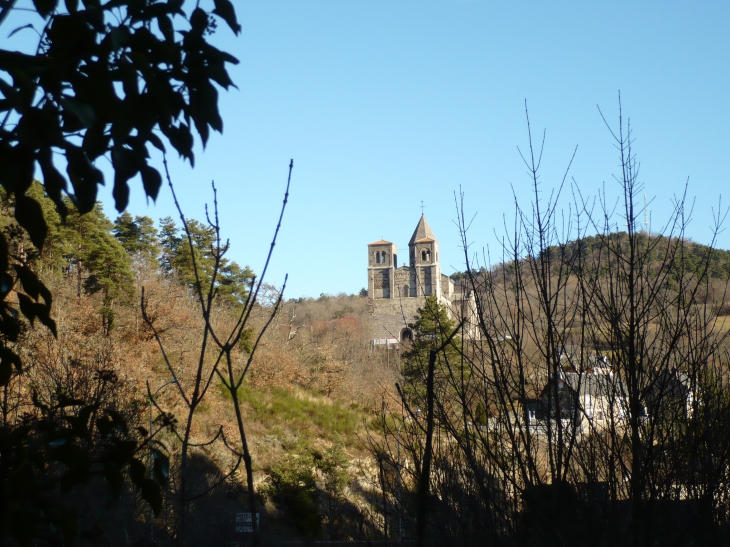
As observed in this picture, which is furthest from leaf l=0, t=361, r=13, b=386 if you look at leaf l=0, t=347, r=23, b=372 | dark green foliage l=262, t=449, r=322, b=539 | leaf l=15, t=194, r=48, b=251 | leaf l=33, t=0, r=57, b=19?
dark green foliage l=262, t=449, r=322, b=539

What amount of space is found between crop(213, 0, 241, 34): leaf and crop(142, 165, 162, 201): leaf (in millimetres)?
384

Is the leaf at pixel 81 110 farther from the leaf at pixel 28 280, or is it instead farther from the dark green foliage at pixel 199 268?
the dark green foliage at pixel 199 268

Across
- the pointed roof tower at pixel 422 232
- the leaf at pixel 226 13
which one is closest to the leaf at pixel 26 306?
the leaf at pixel 226 13

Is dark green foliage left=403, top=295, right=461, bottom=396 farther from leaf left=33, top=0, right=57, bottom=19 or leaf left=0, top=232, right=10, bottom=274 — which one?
leaf left=33, top=0, right=57, bottom=19

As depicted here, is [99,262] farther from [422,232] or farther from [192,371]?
[422,232]

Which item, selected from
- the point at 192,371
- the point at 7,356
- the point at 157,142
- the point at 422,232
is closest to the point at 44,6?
the point at 157,142

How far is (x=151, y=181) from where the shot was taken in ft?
5.04

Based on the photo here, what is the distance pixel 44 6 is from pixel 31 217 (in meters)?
0.46

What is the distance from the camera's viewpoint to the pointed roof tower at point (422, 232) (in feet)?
212

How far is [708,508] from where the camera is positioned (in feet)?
11.7

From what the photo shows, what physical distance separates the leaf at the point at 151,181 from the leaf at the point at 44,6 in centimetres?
38

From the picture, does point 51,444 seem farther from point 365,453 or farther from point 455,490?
point 365,453

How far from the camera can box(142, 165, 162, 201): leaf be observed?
1.52 metres

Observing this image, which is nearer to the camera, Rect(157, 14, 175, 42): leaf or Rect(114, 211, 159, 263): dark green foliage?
Rect(157, 14, 175, 42): leaf
